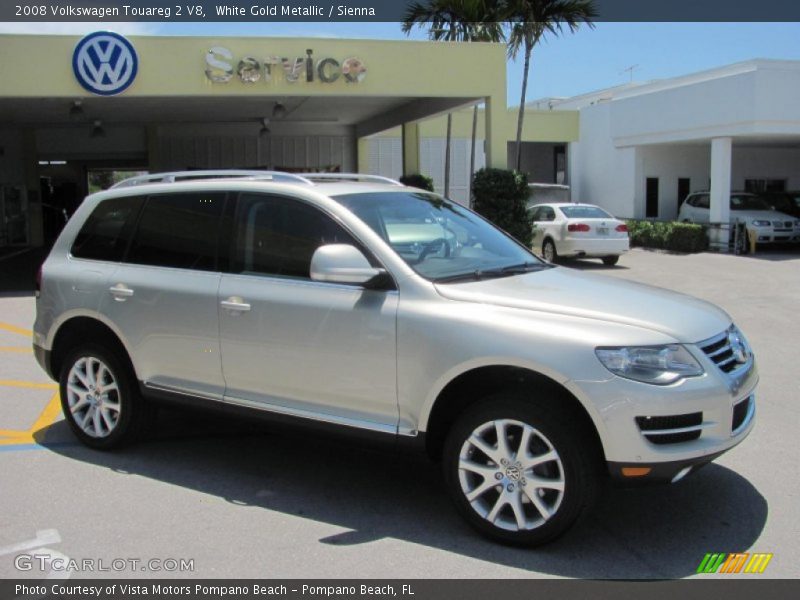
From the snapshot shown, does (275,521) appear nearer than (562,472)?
No

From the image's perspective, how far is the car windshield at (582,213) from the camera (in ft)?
58.3

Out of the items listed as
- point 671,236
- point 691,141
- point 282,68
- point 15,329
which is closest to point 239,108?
A: point 282,68

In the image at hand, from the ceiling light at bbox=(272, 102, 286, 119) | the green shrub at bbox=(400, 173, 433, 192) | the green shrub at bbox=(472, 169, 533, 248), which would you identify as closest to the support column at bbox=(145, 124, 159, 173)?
the ceiling light at bbox=(272, 102, 286, 119)

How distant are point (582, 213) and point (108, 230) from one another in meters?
13.9

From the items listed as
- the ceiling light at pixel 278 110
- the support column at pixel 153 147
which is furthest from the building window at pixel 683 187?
the support column at pixel 153 147

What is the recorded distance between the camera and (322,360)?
14.4 ft

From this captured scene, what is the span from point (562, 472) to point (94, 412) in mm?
3375

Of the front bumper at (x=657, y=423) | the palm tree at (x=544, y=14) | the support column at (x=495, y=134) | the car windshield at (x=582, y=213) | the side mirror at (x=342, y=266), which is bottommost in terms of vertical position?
the front bumper at (x=657, y=423)

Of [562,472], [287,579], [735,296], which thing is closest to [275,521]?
[287,579]

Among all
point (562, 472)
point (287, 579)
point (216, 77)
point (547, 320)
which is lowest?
point (287, 579)

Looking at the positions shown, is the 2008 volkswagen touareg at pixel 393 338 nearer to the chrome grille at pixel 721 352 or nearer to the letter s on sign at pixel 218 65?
the chrome grille at pixel 721 352

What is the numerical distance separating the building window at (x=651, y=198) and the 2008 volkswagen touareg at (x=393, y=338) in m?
22.8

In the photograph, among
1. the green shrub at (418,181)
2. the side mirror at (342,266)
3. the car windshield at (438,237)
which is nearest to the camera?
the side mirror at (342,266)

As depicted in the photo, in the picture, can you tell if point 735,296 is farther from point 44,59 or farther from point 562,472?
point 44,59
